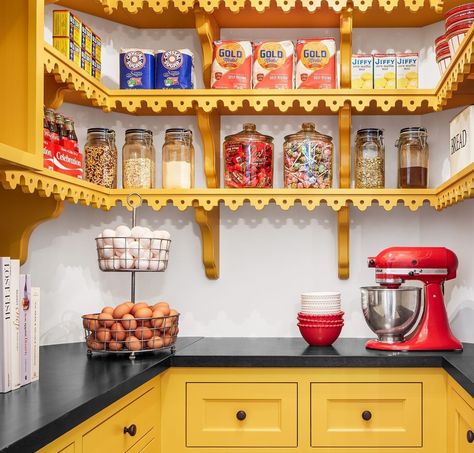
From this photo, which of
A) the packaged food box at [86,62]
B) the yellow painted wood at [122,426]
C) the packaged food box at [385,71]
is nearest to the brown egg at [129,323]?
Result: the yellow painted wood at [122,426]

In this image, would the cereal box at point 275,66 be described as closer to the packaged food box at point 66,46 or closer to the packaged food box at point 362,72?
the packaged food box at point 362,72

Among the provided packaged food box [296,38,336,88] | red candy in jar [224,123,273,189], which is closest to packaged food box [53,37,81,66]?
red candy in jar [224,123,273,189]

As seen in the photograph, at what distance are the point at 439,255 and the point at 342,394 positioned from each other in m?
0.57

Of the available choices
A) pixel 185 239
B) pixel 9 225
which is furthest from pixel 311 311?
pixel 9 225

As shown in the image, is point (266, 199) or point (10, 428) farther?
point (266, 199)

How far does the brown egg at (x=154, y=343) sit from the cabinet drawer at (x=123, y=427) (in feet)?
0.50

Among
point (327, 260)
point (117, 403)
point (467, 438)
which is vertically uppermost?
point (327, 260)

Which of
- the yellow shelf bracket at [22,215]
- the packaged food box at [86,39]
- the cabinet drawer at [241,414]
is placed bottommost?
the cabinet drawer at [241,414]

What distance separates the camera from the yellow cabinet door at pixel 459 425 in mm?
1725

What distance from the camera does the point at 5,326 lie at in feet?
5.08

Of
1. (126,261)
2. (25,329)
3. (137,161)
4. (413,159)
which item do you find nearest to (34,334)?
(25,329)

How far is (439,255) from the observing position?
2254 mm

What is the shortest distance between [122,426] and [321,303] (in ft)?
2.97

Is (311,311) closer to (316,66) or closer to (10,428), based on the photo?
(316,66)
